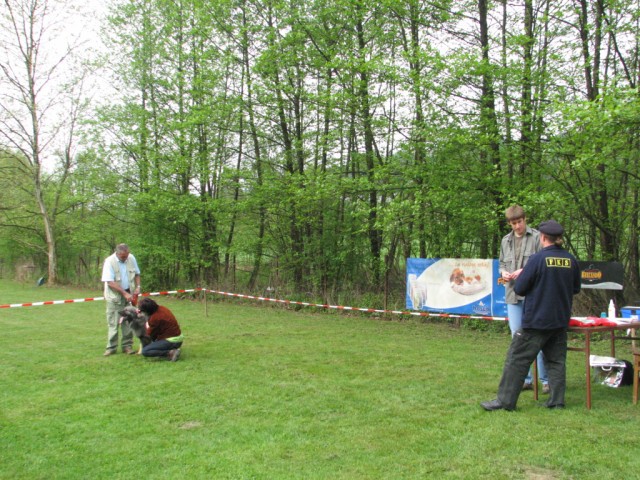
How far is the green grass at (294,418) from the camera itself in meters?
3.38

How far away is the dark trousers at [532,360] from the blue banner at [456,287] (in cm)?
558

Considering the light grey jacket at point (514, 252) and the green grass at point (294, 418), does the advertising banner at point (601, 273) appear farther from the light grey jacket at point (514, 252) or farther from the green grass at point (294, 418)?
the light grey jacket at point (514, 252)

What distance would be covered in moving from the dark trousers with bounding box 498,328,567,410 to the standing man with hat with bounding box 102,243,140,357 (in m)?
5.32

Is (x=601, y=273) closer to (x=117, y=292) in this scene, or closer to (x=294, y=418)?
(x=294, y=418)


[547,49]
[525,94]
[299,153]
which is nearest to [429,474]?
[525,94]

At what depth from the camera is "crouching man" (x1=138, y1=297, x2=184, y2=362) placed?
6.72 m

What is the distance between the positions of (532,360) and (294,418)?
2234 mm

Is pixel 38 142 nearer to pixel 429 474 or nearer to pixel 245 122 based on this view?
pixel 245 122

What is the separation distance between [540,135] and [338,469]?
8.01 m

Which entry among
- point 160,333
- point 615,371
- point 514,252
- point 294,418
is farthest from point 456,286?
point 294,418

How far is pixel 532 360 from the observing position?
4430 millimetres

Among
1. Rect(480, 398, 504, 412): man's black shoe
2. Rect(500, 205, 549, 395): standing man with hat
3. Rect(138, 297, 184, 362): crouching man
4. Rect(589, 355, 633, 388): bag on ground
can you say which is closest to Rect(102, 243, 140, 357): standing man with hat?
Rect(138, 297, 184, 362): crouching man

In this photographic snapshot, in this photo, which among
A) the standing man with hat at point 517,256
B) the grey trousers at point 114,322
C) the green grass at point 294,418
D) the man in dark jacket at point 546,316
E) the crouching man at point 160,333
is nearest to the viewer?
the green grass at point 294,418

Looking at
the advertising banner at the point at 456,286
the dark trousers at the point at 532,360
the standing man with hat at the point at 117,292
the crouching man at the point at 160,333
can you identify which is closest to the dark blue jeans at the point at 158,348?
the crouching man at the point at 160,333
